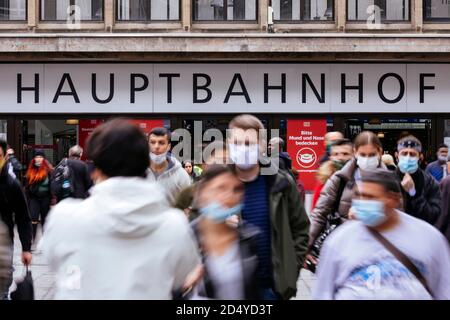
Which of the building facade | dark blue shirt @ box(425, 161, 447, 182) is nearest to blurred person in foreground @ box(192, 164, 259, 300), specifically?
dark blue shirt @ box(425, 161, 447, 182)

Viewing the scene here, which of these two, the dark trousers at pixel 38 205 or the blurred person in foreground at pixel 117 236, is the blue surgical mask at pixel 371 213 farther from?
the dark trousers at pixel 38 205

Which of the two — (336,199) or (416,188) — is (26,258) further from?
(416,188)

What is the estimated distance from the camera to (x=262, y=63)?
60.2 ft

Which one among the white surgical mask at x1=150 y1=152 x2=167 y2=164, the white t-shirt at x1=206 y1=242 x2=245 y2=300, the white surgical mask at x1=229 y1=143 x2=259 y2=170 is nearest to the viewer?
the white t-shirt at x1=206 y1=242 x2=245 y2=300

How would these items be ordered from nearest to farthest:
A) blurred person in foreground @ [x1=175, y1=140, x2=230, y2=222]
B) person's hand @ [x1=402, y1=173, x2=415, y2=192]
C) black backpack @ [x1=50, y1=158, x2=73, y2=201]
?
1. blurred person in foreground @ [x1=175, y1=140, x2=230, y2=222]
2. person's hand @ [x1=402, y1=173, x2=415, y2=192]
3. black backpack @ [x1=50, y1=158, x2=73, y2=201]

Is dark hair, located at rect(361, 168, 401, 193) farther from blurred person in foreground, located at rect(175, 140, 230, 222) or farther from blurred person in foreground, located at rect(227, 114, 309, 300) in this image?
blurred person in foreground, located at rect(175, 140, 230, 222)

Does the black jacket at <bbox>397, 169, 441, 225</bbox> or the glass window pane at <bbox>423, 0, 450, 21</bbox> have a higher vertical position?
the glass window pane at <bbox>423, 0, 450, 21</bbox>

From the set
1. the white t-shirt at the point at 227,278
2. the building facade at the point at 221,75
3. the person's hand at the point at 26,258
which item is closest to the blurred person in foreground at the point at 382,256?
the white t-shirt at the point at 227,278

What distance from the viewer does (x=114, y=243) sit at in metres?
2.87

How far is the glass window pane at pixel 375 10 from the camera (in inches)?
728

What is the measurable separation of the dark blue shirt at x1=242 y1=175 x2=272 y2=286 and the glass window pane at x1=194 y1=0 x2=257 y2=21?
14064 millimetres

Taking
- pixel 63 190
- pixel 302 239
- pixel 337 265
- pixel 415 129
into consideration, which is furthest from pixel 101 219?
pixel 415 129

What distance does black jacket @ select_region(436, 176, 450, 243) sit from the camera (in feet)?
22.4

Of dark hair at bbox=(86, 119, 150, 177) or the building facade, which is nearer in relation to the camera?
dark hair at bbox=(86, 119, 150, 177)
